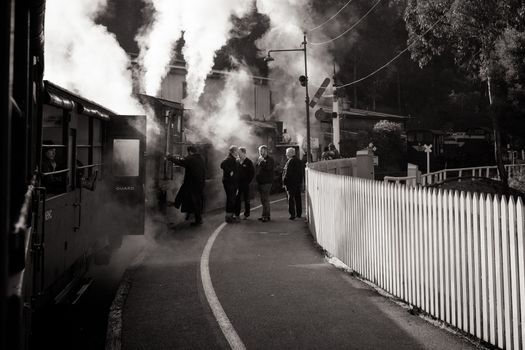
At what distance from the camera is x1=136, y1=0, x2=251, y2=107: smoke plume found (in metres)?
21.2

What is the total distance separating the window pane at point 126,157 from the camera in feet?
29.0

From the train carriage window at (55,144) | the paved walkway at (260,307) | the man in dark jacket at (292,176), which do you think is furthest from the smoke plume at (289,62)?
the train carriage window at (55,144)

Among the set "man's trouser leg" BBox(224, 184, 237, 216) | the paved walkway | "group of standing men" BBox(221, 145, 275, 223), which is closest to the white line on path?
the paved walkway

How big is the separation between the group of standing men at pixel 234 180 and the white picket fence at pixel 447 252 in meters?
4.88

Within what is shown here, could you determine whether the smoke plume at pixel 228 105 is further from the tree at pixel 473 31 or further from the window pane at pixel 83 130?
the window pane at pixel 83 130

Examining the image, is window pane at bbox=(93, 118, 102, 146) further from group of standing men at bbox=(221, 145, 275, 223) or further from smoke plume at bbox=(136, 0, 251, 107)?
smoke plume at bbox=(136, 0, 251, 107)

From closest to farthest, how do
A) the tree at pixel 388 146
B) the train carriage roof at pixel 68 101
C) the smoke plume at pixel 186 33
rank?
the train carriage roof at pixel 68 101, the smoke plume at pixel 186 33, the tree at pixel 388 146

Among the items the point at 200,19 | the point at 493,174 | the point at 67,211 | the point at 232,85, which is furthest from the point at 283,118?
the point at 67,211

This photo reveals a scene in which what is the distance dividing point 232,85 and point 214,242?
3113cm

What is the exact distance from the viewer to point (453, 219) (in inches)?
199

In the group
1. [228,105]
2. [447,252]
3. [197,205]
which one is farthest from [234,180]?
[228,105]

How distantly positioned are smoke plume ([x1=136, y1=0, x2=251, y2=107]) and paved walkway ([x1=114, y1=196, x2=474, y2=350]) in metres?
13.5

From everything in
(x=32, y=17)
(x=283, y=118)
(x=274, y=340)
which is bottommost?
(x=274, y=340)

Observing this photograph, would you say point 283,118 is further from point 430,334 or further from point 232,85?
point 430,334
